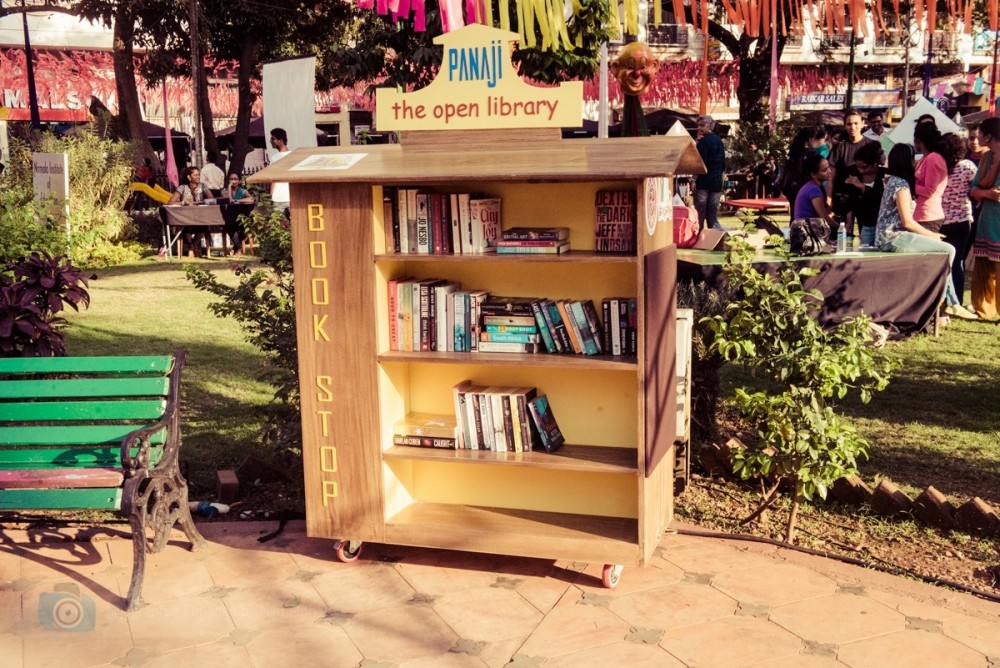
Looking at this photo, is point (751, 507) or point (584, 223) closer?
point (584, 223)

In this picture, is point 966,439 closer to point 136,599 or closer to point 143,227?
point 136,599

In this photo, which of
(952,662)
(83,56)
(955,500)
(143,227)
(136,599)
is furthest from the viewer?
(83,56)

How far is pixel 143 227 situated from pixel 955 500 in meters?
14.6

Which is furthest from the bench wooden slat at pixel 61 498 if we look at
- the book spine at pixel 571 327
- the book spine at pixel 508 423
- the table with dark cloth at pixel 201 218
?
the table with dark cloth at pixel 201 218

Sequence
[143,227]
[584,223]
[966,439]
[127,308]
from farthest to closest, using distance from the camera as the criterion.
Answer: [143,227] → [127,308] → [966,439] → [584,223]

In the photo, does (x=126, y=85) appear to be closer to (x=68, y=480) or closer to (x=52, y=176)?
(x=52, y=176)

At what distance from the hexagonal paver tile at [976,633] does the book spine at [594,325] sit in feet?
5.63

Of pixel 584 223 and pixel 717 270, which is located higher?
pixel 584 223

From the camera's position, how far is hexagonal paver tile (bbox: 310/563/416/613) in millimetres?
4277

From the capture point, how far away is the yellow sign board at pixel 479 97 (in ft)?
13.7

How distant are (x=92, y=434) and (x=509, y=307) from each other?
6.46 ft

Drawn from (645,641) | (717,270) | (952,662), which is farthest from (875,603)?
(717,270)

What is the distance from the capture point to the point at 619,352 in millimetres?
4414

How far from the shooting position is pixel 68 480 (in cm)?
438
